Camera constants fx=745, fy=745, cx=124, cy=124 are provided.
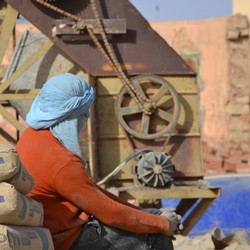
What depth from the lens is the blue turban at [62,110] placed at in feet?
11.1

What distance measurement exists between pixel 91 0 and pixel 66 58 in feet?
2.26

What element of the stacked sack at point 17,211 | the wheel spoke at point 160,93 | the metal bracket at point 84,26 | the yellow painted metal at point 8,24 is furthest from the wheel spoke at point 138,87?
the stacked sack at point 17,211

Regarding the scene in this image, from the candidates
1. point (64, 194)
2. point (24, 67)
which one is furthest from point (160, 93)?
point (64, 194)

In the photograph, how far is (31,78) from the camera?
7.34 metres

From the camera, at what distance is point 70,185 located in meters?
3.23

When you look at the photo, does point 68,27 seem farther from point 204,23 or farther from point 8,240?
point 204,23

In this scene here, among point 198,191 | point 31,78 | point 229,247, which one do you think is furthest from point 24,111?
point 229,247

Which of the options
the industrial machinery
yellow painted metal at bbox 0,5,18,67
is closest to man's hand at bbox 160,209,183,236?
the industrial machinery

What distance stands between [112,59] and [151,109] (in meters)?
0.59

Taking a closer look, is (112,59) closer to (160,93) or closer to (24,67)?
(160,93)

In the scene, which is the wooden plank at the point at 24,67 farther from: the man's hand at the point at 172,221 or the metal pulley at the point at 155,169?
the man's hand at the point at 172,221

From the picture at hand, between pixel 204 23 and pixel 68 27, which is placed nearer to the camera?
pixel 68 27

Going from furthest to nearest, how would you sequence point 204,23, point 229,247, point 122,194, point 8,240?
point 204,23 → point 122,194 → point 229,247 → point 8,240

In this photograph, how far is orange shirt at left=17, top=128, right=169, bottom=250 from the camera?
324cm
